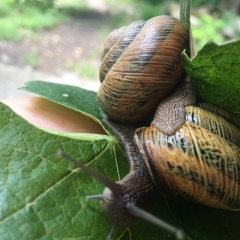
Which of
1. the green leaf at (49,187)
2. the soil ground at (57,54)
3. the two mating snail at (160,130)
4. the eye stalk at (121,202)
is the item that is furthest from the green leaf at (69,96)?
the soil ground at (57,54)

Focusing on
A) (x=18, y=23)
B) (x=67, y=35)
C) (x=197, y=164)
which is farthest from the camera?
(x=67, y=35)


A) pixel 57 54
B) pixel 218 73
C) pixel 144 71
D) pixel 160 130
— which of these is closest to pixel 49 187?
pixel 160 130

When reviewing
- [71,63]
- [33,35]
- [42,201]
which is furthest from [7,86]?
[42,201]

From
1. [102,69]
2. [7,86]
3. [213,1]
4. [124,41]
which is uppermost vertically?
[124,41]

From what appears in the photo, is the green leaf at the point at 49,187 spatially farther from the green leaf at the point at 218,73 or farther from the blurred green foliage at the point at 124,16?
the blurred green foliage at the point at 124,16

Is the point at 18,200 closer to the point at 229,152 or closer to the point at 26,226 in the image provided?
the point at 26,226

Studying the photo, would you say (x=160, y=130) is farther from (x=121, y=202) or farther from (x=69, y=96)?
(x=69, y=96)
